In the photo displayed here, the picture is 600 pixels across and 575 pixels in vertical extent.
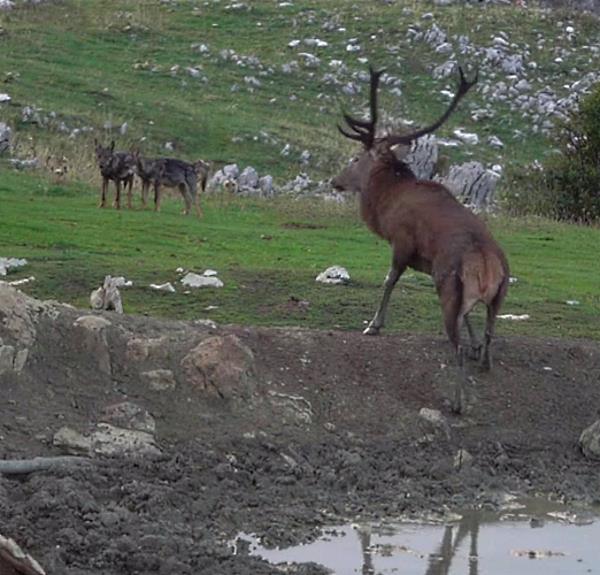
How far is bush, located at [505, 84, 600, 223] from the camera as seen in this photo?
1182 inches

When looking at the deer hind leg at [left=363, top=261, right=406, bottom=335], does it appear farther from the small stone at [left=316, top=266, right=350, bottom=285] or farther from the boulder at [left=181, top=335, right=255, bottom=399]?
the small stone at [left=316, top=266, right=350, bottom=285]

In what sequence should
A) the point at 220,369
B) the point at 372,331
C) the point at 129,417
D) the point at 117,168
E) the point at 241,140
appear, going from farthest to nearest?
the point at 241,140 < the point at 117,168 < the point at 372,331 < the point at 220,369 < the point at 129,417

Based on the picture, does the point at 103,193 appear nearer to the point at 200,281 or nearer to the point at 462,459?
the point at 200,281

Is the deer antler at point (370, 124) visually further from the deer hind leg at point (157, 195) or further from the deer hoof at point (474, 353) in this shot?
the deer hind leg at point (157, 195)

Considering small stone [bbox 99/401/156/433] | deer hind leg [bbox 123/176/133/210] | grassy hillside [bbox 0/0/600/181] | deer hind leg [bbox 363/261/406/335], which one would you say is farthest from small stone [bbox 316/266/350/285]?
grassy hillside [bbox 0/0/600/181]

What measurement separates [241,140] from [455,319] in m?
23.1

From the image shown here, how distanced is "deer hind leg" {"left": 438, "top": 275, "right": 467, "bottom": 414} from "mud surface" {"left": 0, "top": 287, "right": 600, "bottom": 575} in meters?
0.15

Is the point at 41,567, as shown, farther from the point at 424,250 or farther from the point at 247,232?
the point at 247,232

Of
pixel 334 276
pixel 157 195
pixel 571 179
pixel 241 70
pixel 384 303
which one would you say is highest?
pixel 241 70

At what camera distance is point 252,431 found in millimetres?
12500

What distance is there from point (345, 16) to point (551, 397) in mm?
34533

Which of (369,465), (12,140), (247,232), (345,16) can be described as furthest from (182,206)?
(345,16)

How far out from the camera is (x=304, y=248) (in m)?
21.5

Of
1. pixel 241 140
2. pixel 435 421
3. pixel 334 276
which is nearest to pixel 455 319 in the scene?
pixel 435 421
